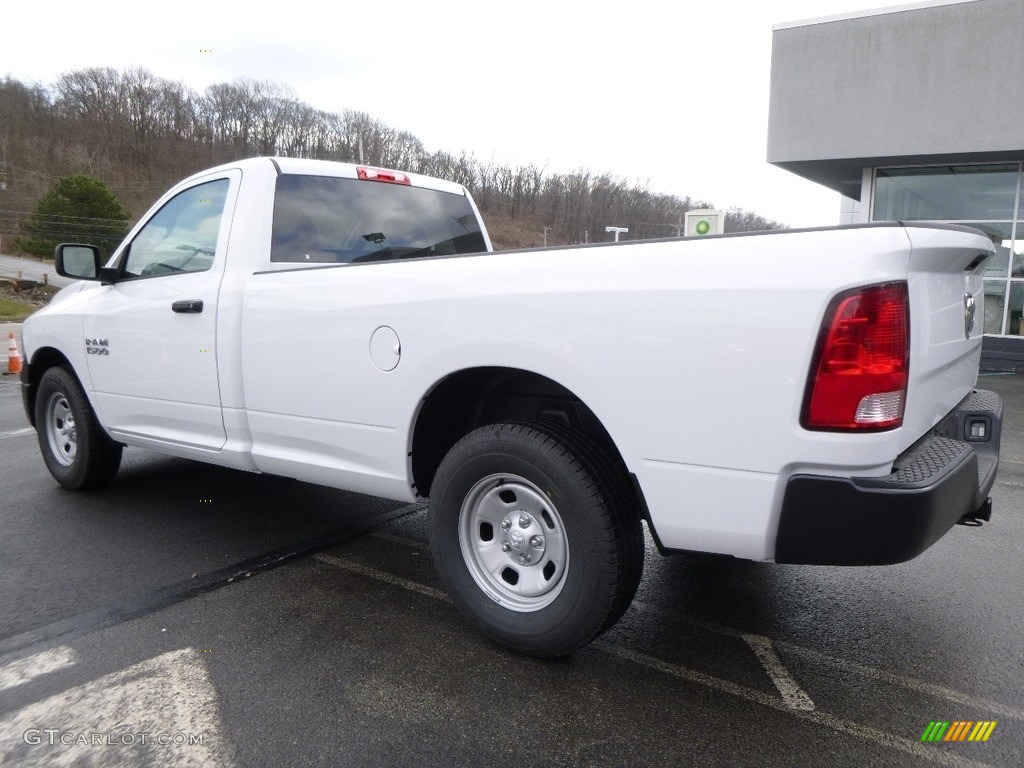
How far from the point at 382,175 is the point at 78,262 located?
1.94m

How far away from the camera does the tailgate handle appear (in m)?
3.79

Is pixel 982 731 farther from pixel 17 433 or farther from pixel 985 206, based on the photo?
pixel 985 206

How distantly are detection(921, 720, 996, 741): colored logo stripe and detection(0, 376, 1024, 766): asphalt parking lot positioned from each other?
22 mm

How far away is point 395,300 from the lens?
9.79 ft

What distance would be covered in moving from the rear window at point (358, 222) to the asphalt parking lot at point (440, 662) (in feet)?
5.19

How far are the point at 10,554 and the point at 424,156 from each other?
44218mm

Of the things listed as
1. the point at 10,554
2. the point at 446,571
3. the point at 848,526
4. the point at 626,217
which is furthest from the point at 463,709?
the point at 626,217

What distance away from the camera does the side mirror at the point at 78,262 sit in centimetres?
455

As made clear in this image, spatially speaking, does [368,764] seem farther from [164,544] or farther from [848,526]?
[164,544]

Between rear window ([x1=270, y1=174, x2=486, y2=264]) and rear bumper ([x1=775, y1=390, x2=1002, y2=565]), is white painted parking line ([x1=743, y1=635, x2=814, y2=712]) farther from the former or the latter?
rear window ([x1=270, y1=174, x2=486, y2=264])

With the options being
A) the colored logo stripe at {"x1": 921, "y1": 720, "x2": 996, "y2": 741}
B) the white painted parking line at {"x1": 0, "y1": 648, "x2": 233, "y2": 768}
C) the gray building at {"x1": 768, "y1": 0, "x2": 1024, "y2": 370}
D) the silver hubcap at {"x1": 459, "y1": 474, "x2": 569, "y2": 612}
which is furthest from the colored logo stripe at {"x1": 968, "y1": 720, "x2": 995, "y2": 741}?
the gray building at {"x1": 768, "y1": 0, "x2": 1024, "y2": 370}

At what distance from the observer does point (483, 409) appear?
326cm

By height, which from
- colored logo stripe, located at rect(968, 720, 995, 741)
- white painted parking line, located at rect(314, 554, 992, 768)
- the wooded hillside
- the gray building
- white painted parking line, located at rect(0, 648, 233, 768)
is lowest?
colored logo stripe, located at rect(968, 720, 995, 741)

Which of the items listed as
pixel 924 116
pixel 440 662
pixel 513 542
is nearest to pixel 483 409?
pixel 513 542
